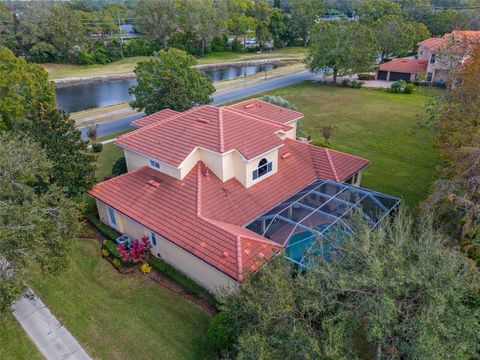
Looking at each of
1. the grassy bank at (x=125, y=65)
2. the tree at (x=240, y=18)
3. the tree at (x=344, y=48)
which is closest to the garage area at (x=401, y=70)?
the tree at (x=344, y=48)

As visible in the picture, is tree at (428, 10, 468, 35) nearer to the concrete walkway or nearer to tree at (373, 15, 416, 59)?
tree at (373, 15, 416, 59)

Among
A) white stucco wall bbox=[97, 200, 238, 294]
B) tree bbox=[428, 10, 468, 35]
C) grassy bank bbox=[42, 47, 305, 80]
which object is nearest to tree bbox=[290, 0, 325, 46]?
grassy bank bbox=[42, 47, 305, 80]

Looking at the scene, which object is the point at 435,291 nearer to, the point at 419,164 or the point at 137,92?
the point at 419,164

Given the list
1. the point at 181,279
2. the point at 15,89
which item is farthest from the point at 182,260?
the point at 15,89

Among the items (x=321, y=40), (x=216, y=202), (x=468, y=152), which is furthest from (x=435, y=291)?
(x=321, y=40)

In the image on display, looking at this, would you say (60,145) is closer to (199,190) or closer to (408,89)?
(199,190)
